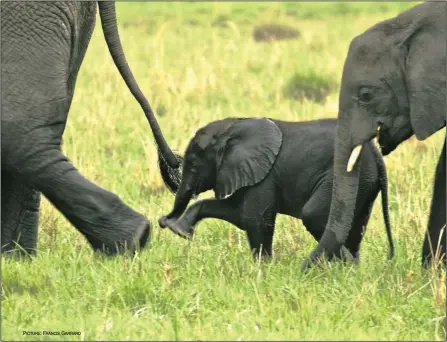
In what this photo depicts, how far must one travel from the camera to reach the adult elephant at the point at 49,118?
16.9 ft

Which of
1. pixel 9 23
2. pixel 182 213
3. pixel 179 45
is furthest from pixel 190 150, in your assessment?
pixel 179 45

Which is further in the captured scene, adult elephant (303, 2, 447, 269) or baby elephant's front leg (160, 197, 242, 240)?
baby elephant's front leg (160, 197, 242, 240)

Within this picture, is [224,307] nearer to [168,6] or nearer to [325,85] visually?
[325,85]

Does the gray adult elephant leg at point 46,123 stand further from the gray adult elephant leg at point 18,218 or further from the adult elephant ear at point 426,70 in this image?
the adult elephant ear at point 426,70

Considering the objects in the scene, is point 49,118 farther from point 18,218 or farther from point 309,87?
point 309,87

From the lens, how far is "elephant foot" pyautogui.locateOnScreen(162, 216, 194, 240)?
5898 mm

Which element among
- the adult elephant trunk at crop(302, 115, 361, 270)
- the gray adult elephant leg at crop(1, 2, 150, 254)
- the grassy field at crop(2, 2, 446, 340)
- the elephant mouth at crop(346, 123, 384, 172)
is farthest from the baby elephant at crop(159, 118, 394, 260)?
the gray adult elephant leg at crop(1, 2, 150, 254)

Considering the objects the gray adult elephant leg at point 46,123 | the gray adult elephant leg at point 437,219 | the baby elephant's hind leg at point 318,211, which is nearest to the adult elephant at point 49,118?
the gray adult elephant leg at point 46,123

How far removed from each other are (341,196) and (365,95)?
1.40 ft

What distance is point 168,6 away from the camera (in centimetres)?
1584

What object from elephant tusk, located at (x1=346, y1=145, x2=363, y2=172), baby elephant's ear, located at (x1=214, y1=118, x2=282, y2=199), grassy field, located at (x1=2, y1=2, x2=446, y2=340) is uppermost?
elephant tusk, located at (x1=346, y1=145, x2=363, y2=172)

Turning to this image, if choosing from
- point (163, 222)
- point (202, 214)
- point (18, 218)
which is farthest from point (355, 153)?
point (18, 218)

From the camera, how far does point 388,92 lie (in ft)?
16.5

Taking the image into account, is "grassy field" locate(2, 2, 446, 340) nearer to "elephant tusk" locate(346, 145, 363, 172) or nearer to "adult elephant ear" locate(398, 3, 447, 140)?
"elephant tusk" locate(346, 145, 363, 172)
